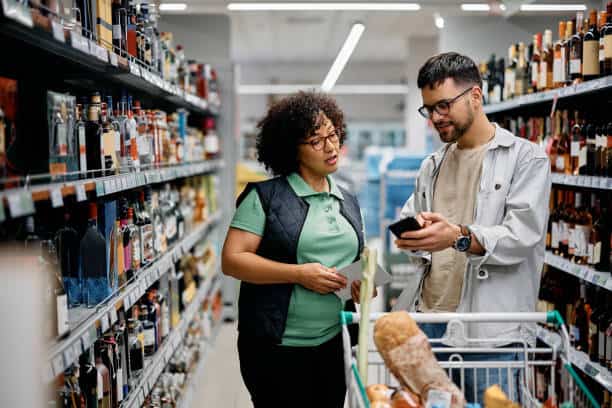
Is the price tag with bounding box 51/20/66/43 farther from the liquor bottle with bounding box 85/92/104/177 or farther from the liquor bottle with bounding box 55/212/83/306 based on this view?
the liquor bottle with bounding box 55/212/83/306

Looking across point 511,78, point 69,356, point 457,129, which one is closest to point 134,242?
point 69,356

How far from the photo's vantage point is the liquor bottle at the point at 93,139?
2.50 meters

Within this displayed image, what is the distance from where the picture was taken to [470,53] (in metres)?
6.22

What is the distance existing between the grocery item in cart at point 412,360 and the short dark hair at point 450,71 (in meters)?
1.06

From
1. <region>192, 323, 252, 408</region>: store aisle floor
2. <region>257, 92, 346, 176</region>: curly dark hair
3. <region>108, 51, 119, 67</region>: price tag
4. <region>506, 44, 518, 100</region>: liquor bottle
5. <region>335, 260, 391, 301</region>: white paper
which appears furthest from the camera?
<region>506, 44, 518, 100</region>: liquor bottle

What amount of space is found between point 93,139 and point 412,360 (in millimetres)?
1541

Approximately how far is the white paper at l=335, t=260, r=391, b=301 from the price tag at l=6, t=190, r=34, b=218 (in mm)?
1089

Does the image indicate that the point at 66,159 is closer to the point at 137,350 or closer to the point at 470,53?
the point at 137,350

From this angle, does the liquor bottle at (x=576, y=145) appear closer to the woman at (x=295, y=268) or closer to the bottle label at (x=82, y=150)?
the woman at (x=295, y=268)

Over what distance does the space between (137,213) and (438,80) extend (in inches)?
65.0

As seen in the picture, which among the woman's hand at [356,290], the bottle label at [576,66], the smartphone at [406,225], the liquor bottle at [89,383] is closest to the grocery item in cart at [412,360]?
the smartphone at [406,225]

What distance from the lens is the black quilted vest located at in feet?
8.01

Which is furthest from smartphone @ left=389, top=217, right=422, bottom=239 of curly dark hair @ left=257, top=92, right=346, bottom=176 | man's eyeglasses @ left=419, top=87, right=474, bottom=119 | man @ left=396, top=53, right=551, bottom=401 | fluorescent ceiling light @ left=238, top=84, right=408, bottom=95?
fluorescent ceiling light @ left=238, top=84, right=408, bottom=95

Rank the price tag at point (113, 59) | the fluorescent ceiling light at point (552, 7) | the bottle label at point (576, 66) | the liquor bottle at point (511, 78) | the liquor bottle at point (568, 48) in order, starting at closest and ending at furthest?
the price tag at point (113, 59), the bottle label at point (576, 66), the liquor bottle at point (568, 48), the liquor bottle at point (511, 78), the fluorescent ceiling light at point (552, 7)
